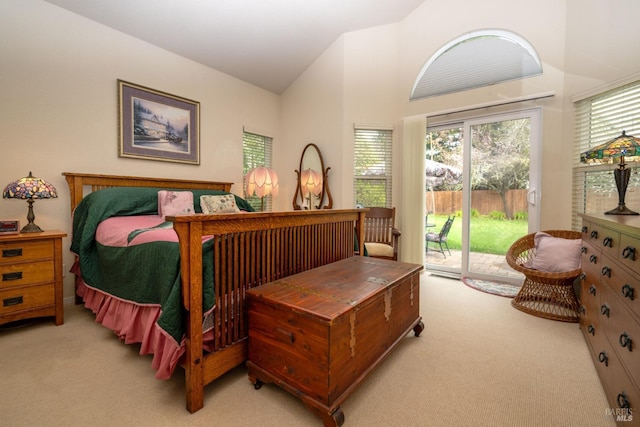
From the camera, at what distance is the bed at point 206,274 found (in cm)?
135

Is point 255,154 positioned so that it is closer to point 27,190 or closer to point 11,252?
point 27,190

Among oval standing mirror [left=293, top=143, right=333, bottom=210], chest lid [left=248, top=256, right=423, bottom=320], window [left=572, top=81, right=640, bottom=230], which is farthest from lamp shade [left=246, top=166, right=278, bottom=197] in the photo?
window [left=572, top=81, right=640, bottom=230]

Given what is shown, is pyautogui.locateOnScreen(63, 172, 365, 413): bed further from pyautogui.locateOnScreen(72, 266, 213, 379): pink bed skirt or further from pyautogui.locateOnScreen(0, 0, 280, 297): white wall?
pyautogui.locateOnScreen(0, 0, 280, 297): white wall

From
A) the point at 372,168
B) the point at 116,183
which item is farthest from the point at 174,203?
the point at 372,168

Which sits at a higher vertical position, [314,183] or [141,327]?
[314,183]

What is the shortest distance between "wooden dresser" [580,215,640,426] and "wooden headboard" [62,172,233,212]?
3760mm

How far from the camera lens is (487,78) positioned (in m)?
3.46

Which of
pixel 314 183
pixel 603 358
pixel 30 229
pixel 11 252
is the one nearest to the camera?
pixel 603 358

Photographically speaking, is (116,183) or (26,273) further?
(116,183)

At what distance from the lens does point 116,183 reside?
298 centimetres

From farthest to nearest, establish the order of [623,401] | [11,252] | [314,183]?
1. [314,183]
2. [11,252]
3. [623,401]

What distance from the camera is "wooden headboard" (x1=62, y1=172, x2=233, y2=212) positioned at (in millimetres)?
2689

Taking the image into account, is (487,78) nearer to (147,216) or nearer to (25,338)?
(147,216)

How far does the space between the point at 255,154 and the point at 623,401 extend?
436 centimetres
